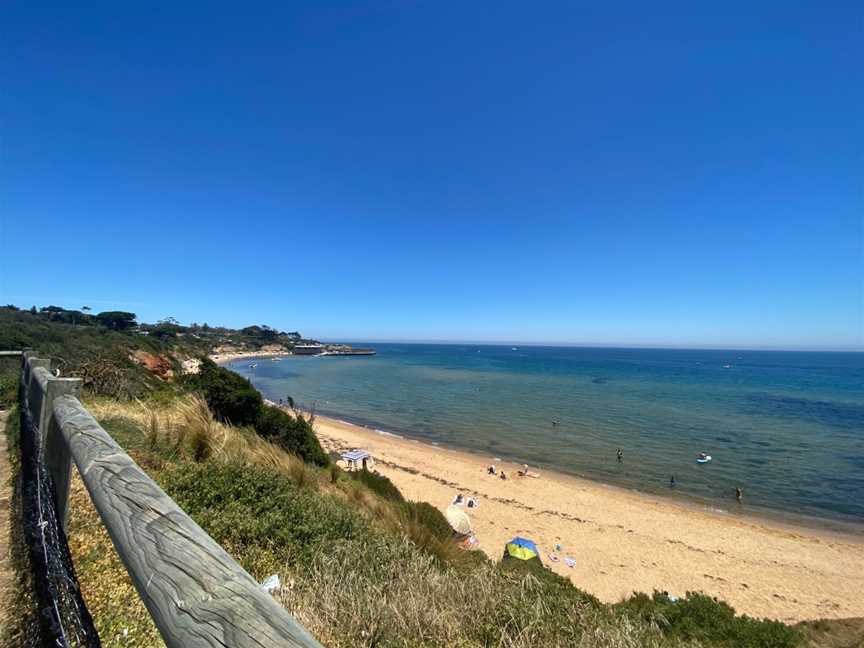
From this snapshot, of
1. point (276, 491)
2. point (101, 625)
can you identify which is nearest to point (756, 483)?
point (276, 491)

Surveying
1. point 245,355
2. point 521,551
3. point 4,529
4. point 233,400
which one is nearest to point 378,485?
point 521,551

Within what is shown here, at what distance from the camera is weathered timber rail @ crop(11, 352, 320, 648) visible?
80cm

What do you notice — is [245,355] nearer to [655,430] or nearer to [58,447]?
[655,430]

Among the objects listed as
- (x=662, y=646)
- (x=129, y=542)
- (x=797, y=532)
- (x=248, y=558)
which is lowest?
(x=797, y=532)

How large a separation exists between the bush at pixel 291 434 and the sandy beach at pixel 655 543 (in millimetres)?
5921

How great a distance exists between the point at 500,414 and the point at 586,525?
765 inches

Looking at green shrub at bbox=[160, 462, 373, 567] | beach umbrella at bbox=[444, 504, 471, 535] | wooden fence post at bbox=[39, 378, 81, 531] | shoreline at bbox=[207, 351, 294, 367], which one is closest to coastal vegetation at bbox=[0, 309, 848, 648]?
green shrub at bbox=[160, 462, 373, 567]

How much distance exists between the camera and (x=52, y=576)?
202 centimetres

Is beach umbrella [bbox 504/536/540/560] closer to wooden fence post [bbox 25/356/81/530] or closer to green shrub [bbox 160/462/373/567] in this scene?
green shrub [bbox 160/462/373/567]

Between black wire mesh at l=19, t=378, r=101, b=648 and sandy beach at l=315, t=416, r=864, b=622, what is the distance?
38.5 ft

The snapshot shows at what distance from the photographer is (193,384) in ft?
50.4

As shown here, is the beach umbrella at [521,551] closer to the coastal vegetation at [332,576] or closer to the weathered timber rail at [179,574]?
the coastal vegetation at [332,576]

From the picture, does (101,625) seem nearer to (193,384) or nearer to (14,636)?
(14,636)

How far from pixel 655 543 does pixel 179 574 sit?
1651 cm
